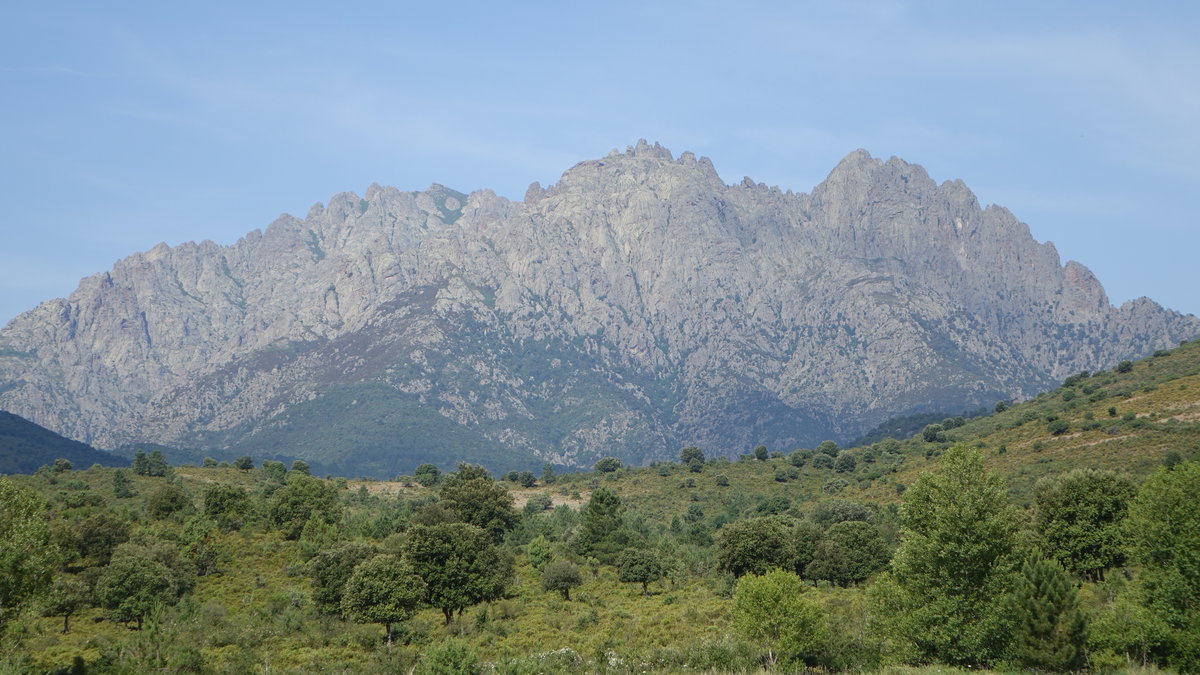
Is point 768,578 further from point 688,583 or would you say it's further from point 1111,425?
point 1111,425

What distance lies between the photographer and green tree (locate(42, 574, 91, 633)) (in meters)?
64.7

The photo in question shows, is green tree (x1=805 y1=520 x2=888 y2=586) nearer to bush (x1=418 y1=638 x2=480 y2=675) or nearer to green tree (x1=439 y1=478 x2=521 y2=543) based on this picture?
green tree (x1=439 y1=478 x2=521 y2=543)

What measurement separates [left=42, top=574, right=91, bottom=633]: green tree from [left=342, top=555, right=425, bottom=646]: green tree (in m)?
19.3

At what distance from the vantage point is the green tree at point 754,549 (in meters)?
76.5

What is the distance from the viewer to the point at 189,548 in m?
78.1

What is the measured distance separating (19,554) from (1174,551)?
187 ft

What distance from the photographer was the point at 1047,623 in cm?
4288

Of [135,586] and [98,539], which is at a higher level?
[98,539]

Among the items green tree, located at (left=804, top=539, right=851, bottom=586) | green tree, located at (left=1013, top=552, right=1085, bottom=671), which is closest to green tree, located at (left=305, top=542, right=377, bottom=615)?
green tree, located at (left=804, top=539, right=851, bottom=586)

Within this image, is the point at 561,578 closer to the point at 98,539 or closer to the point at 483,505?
the point at 483,505

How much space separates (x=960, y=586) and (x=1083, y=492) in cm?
2390

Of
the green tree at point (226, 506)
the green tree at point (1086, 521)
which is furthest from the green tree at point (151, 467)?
the green tree at point (1086, 521)

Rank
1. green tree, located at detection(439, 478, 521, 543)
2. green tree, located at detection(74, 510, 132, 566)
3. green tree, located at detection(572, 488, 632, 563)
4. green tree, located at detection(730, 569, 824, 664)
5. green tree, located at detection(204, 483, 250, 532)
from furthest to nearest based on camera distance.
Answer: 1. green tree, located at detection(439, 478, 521, 543)
2. green tree, located at detection(572, 488, 632, 563)
3. green tree, located at detection(204, 483, 250, 532)
4. green tree, located at detection(74, 510, 132, 566)
5. green tree, located at detection(730, 569, 824, 664)

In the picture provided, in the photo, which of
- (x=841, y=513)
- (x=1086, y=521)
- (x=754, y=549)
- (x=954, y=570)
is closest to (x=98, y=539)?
(x=754, y=549)
